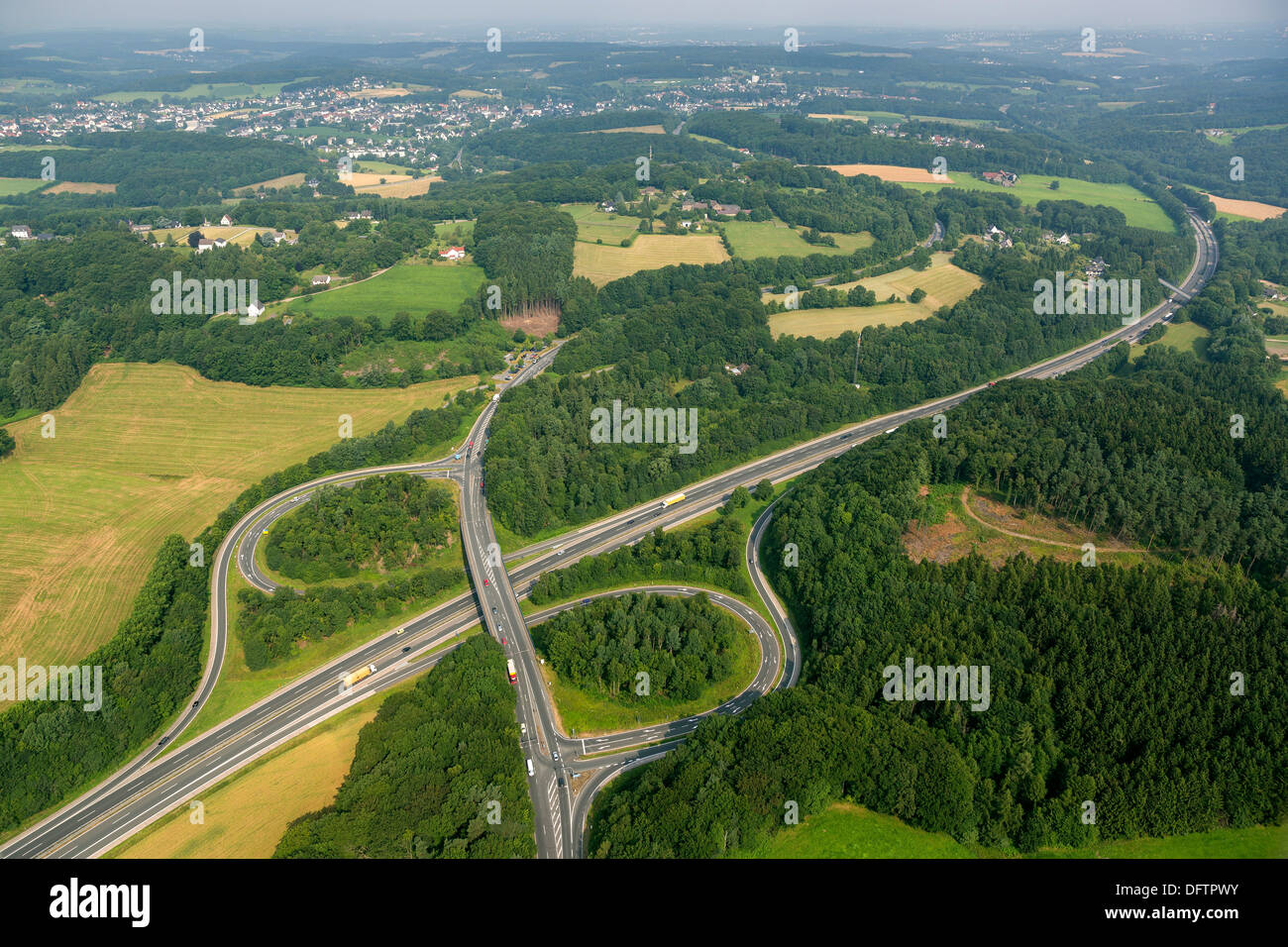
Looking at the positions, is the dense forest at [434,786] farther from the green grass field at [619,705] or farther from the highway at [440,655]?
the green grass field at [619,705]

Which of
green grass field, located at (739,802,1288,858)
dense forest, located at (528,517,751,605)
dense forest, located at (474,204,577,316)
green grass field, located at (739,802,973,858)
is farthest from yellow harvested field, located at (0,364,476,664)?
green grass field, located at (739,802,1288,858)

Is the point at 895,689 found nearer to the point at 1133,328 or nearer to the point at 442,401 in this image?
the point at 442,401

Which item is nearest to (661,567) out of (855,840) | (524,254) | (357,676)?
(357,676)

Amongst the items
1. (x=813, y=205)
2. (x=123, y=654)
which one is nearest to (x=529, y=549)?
(x=123, y=654)

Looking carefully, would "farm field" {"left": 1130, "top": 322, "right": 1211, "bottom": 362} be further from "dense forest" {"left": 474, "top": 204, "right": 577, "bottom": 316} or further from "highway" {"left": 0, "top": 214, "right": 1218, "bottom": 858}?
"dense forest" {"left": 474, "top": 204, "right": 577, "bottom": 316}

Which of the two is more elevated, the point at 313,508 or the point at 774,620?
the point at 313,508

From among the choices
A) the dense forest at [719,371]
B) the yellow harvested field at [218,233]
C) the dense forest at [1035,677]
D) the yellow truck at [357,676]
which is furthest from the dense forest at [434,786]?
the yellow harvested field at [218,233]
